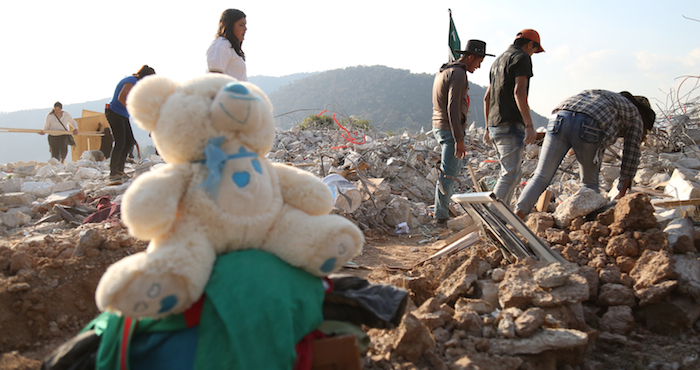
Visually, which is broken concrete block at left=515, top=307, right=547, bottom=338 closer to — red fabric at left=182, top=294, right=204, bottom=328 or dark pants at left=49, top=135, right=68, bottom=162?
red fabric at left=182, top=294, right=204, bottom=328

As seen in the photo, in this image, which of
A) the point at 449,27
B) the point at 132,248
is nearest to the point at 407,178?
the point at 449,27

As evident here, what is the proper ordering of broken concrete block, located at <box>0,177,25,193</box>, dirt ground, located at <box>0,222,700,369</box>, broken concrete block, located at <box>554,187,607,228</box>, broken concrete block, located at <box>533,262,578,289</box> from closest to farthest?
dirt ground, located at <box>0,222,700,369</box>
broken concrete block, located at <box>533,262,578,289</box>
broken concrete block, located at <box>554,187,607,228</box>
broken concrete block, located at <box>0,177,25,193</box>

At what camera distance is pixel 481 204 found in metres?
2.68

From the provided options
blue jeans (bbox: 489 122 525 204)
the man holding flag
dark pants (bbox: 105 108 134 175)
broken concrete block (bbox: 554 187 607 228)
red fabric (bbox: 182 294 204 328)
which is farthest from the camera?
dark pants (bbox: 105 108 134 175)

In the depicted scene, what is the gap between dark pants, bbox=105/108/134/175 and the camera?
5.09 m

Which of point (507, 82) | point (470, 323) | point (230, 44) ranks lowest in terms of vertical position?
point (470, 323)

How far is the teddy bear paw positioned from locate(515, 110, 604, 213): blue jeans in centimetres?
283

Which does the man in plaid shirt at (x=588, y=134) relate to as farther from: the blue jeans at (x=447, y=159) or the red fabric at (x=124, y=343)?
the red fabric at (x=124, y=343)

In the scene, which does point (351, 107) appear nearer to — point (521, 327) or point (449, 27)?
point (449, 27)

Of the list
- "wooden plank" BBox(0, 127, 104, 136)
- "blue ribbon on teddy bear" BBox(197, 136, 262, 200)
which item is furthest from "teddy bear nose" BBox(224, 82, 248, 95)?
"wooden plank" BBox(0, 127, 104, 136)

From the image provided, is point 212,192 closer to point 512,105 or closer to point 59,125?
point 512,105

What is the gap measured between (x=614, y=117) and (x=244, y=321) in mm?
3284

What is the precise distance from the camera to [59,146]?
952cm

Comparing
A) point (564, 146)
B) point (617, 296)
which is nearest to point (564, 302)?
point (617, 296)
